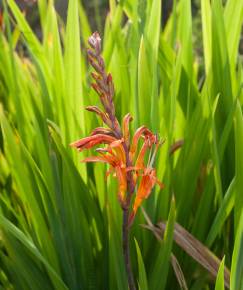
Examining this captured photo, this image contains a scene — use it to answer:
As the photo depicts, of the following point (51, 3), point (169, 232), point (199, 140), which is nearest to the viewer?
point (169, 232)

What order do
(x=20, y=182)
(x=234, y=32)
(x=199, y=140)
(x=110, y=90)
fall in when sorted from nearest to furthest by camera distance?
(x=110, y=90)
(x=20, y=182)
(x=199, y=140)
(x=234, y=32)

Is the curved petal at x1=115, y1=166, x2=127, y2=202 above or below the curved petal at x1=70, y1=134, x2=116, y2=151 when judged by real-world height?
below

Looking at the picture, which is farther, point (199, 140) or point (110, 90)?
point (199, 140)

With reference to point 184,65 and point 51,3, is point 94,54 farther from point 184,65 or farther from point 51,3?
point 51,3

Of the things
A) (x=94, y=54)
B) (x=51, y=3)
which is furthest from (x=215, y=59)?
(x=94, y=54)

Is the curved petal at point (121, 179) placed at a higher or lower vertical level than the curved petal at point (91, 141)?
lower

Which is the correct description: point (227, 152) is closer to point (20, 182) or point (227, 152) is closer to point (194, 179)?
point (194, 179)

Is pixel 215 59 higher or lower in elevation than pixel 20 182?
higher

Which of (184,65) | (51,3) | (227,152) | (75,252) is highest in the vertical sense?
(51,3)

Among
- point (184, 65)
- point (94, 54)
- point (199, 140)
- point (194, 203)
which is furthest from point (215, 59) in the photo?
point (94, 54)
